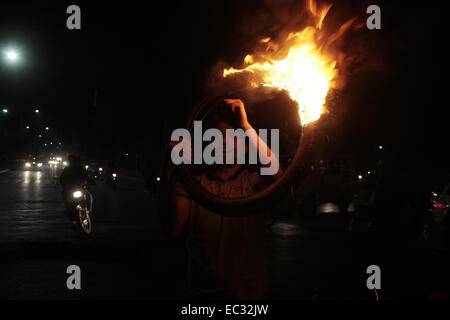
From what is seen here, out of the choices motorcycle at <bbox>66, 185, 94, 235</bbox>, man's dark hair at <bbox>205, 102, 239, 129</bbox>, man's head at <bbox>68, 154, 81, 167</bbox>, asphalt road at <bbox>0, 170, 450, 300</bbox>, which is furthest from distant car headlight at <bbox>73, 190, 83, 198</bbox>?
man's dark hair at <bbox>205, 102, 239, 129</bbox>

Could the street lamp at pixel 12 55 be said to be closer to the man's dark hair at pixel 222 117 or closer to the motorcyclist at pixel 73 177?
the motorcyclist at pixel 73 177

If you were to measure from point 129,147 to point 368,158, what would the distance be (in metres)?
58.5

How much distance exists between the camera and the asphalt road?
27.1 feet

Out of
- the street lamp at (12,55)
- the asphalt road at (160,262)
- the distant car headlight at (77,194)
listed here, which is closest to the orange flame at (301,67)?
the asphalt road at (160,262)

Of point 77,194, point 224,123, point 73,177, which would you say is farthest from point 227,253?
point 73,177

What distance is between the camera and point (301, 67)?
4566 millimetres

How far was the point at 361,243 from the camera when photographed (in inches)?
575

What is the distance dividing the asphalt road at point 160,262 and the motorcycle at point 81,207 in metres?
0.26

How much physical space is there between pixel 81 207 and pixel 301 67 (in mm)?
10998

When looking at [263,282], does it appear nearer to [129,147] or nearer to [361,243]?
[361,243]

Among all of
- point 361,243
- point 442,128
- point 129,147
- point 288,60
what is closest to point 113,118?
point 129,147

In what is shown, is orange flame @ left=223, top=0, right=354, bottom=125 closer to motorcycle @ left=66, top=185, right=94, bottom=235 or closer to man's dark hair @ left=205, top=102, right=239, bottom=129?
man's dark hair @ left=205, top=102, right=239, bottom=129

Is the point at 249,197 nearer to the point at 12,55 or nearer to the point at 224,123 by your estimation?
the point at 224,123

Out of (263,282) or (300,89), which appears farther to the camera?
(300,89)
